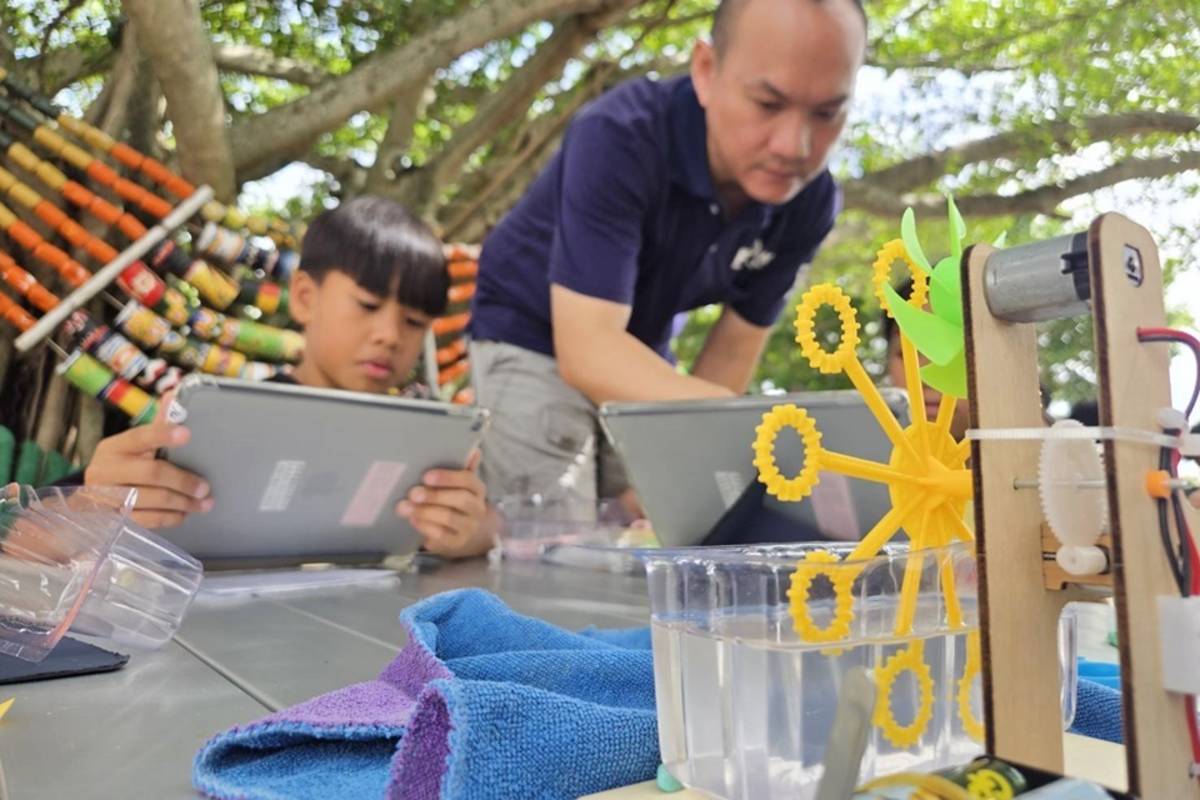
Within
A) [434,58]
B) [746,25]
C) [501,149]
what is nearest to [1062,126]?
[501,149]

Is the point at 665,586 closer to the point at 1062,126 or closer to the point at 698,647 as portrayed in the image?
the point at 698,647

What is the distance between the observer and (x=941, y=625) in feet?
0.99

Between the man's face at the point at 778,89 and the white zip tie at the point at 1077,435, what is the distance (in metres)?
0.91

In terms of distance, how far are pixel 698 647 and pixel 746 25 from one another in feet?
3.25

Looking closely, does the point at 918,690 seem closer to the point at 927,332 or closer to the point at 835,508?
the point at 927,332

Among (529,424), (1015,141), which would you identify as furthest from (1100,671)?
(1015,141)

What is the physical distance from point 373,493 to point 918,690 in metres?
0.73

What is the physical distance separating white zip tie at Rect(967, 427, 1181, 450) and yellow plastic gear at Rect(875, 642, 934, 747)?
2.6 inches

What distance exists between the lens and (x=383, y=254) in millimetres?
1367

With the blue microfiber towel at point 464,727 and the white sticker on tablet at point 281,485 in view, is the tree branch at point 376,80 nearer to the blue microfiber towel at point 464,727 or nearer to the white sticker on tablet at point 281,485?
the white sticker on tablet at point 281,485

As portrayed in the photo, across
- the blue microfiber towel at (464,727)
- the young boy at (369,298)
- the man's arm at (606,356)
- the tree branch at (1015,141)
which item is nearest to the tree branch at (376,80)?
the young boy at (369,298)

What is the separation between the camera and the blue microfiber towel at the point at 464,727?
Result: 30cm

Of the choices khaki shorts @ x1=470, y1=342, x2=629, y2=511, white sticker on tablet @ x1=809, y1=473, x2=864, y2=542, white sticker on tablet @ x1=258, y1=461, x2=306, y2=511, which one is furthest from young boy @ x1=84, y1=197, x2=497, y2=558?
white sticker on tablet @ x1=809, y1=473, x2=864, y2=542

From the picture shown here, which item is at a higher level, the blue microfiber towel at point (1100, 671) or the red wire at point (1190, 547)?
the red wire at point (1190, 547)
